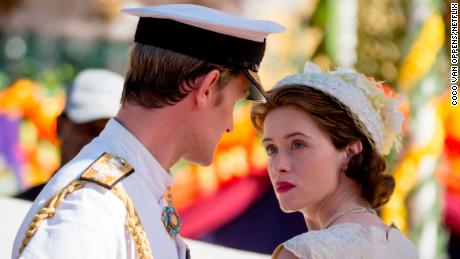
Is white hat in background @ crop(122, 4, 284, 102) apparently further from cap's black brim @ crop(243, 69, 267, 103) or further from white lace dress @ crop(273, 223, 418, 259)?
white lace dress @ crop(273, 223, 418, 259)

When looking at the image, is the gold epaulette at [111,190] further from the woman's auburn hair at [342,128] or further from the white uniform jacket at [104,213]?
the woman's auburn hair at [342,128]

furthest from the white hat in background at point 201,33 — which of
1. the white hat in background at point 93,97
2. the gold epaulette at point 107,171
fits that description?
the white hat in background at point 93,97

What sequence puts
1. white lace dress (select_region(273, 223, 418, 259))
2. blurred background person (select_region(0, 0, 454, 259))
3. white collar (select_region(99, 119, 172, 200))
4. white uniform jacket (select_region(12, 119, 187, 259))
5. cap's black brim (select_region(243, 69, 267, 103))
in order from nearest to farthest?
white uniform jacket (select_region(12, 119, 187, 259)) < white collar (select_region(99, 119, 172, 200)) < cap's black brim (select_region(243, 69, 267, 103)) < white lace dress (select_region(273, 223, 418, 259)) < blurred background person (select_region(0, 0, 454, 259))

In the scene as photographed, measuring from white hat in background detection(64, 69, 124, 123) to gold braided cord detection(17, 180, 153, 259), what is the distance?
1.58m

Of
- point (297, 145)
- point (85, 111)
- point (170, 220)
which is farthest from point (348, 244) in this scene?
point (85, 111)

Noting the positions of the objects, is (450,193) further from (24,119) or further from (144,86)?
Answer: (144,86)

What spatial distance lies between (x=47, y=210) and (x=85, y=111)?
175 centimetres

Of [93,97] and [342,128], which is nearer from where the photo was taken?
[342,128]

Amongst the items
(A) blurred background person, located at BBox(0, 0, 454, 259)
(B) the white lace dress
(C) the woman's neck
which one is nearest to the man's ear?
(B) the white lace dress

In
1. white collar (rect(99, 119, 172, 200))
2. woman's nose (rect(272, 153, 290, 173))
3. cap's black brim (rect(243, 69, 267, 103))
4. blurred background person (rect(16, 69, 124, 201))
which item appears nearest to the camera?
white collar (rect(99, 119, 172, 200))

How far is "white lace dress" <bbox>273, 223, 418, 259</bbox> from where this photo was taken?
7.36 feet

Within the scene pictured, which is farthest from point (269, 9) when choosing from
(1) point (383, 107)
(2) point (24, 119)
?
(1) point (383, 107)

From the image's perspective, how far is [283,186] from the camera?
8.13 ft

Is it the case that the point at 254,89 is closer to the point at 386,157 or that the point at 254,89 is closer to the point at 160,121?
the point at 160,121
